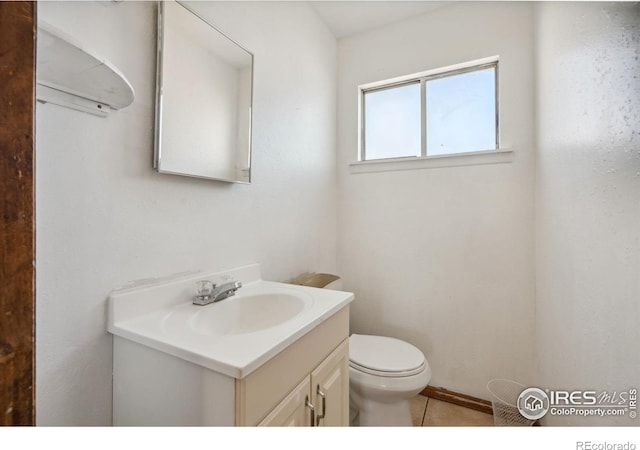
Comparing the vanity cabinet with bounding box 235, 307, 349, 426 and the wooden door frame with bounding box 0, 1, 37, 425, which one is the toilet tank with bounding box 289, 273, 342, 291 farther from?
the wooden door frame with bounding box 0, 1, 37, 425

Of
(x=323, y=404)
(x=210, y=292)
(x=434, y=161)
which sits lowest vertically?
(x=323, y=404)

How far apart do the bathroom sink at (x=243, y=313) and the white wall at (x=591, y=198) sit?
0.82 m

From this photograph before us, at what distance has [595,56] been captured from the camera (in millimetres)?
755

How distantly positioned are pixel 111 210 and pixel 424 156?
1663 millimetres

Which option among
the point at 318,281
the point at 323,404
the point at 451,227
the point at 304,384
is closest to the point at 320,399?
the point at 323,404

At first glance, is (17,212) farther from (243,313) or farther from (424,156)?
(424,156)

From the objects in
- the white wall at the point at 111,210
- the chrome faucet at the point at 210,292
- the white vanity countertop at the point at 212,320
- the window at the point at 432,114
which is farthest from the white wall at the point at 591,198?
the white wall at the point at 111,210

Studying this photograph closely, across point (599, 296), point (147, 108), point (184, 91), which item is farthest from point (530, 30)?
point (147, 108)

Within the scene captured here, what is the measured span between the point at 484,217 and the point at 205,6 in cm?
174

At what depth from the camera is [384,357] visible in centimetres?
131

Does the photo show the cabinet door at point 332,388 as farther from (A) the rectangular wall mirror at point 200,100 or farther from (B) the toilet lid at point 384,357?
(A) the rectangular wall mirror at point 200,100

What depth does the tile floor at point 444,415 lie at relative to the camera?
1435 mm

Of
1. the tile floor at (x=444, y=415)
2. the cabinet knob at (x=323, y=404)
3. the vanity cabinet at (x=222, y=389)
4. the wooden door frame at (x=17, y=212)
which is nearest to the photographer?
the wooden door frame at (x=17, y=212)

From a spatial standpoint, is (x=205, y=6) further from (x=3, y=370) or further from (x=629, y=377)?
(x=629, y=377)
